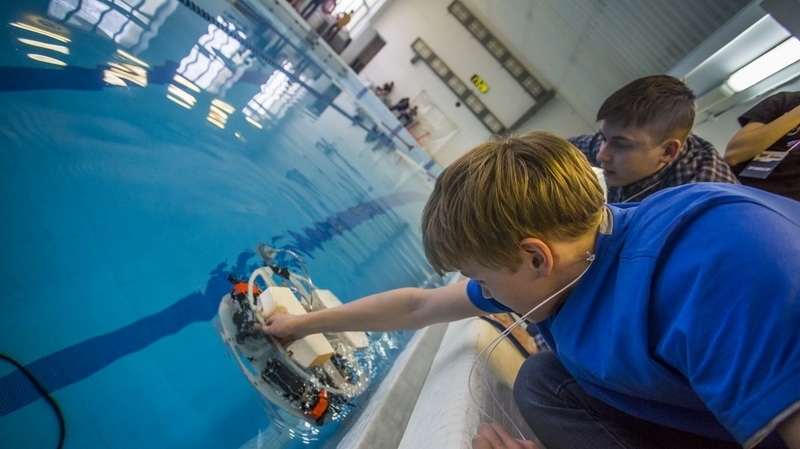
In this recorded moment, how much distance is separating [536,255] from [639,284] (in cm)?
13

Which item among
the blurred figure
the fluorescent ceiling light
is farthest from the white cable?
the blurred figure

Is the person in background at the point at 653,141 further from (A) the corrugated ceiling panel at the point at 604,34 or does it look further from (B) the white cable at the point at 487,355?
(A) the corrugated ceiling panel at the point at 604,34

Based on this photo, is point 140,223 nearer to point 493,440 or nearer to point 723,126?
point 493,440

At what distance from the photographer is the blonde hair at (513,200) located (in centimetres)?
53

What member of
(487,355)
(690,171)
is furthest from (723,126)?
(487,355)

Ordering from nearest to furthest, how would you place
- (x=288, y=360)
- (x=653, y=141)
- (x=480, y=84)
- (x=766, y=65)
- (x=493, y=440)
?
(x=493, y=440) < (x=288, y=360) < (x=653, y=141) < (x=766, y=65) < (x=480, y=84)

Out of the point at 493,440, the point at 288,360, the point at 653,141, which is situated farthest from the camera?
the point at 653,141

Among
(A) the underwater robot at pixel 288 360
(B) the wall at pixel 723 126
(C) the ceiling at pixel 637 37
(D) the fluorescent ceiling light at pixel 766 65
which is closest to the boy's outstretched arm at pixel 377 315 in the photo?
(A) the underwater robot at pixel 288 360

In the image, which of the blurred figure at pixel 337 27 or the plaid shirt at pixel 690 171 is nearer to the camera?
the plaid shirt at pixel 690 171

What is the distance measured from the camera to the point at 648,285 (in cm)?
47

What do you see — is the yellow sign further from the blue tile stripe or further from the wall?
the blue tile stripe

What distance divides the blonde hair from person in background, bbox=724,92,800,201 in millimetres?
1116

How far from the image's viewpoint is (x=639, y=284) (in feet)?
1.58

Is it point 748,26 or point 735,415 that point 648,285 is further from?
point 748,26
